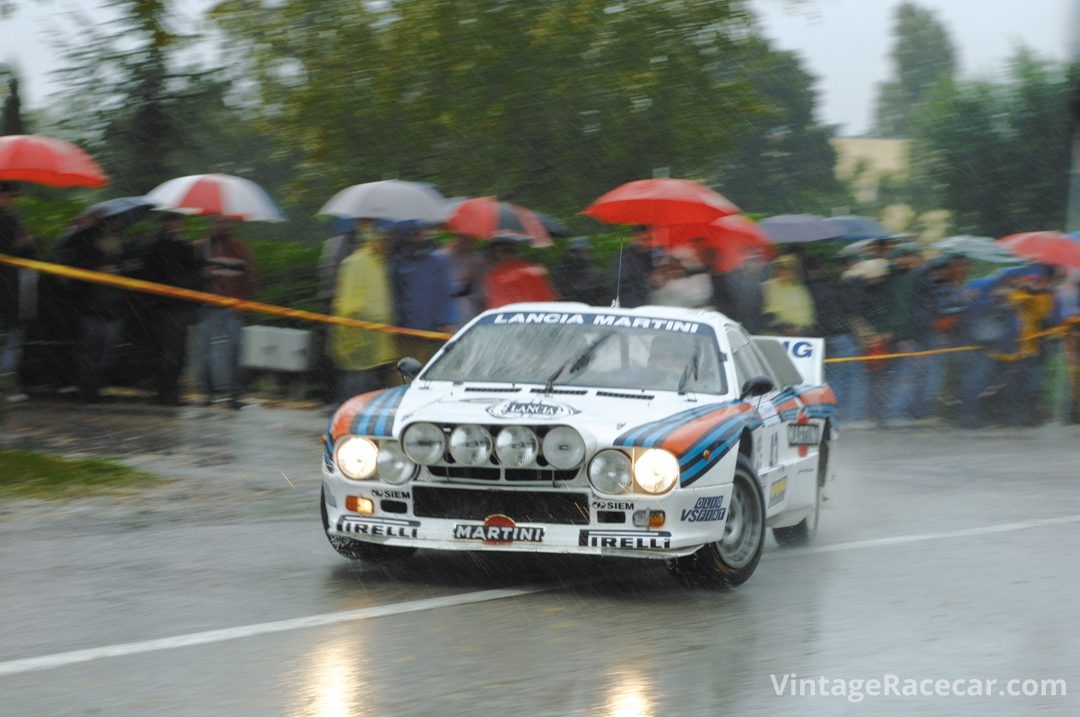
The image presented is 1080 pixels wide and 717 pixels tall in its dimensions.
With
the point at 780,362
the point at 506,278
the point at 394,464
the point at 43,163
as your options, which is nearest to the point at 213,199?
the point at 43,163

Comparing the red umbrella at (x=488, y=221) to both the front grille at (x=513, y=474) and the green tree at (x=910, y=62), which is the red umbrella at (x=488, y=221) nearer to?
the front grille at (x=513, y=474)

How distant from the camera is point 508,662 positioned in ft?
22.9

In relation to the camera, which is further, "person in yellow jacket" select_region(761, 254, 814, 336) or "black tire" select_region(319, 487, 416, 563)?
"person in yellow jacket" select_region(761, 254, 814, 336)

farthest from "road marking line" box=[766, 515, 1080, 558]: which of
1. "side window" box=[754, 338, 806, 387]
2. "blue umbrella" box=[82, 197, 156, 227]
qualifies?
"blue umbrella" box=[82, 197, 156, 227]

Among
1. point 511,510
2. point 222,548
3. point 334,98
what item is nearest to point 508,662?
point 511,510

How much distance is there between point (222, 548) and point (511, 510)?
240 centimetres

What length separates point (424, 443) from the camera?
844cm

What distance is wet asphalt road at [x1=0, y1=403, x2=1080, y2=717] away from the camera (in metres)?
6.46

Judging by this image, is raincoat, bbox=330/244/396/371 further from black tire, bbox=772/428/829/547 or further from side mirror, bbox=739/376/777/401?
side mirror, bbox=739/376/777/401

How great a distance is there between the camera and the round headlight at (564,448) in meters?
8.28

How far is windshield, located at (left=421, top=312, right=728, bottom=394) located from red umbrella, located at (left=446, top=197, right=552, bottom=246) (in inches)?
235

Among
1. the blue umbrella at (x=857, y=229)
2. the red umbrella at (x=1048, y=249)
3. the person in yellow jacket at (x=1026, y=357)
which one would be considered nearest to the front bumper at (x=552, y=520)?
the blue umbrella at (x=857, y=229)

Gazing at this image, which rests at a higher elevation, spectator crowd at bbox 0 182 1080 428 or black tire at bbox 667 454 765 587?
black tire at bbox 667 454 765 587

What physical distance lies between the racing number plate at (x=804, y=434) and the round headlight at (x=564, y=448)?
2331mm
